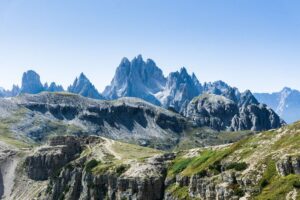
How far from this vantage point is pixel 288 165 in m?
86.9

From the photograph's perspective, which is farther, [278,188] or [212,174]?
[212,174]

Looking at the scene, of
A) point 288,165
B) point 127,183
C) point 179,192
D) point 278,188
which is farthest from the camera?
point 127,183

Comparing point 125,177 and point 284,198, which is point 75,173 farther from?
point 284,198

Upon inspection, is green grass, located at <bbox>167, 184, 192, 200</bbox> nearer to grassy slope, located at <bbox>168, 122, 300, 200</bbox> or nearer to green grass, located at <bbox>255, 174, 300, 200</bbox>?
grassy slope, located at <bbox>168, 122, 300, 200</bbox>

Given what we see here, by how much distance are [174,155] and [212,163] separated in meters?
52.5

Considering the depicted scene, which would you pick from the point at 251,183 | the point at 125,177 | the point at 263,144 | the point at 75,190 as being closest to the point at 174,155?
the point at 125,177

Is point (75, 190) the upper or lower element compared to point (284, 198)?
upper

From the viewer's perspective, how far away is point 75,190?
186125mm

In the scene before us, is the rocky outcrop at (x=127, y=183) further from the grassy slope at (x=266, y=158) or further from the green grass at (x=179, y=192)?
the green grass at (x=179, y=192)

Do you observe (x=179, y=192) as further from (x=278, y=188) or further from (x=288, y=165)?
(x=278, y=188)

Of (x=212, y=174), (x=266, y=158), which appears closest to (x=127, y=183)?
(x=212, y=174)

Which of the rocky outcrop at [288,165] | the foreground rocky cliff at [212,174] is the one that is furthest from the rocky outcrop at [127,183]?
the rocky outcrop at [288,165]

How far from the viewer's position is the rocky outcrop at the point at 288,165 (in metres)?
84.8

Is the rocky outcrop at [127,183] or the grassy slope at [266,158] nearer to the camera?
the grassy slope at [266,158]
